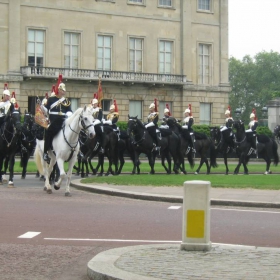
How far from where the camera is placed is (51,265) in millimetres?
10531

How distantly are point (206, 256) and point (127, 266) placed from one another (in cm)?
118

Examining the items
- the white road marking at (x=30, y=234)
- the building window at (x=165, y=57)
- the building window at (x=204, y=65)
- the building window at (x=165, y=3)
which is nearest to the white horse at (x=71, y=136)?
the white road marking at (x=30, y=234)

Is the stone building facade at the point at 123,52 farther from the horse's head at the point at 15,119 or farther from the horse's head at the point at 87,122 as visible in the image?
→ the horse's head at the point at 87,122

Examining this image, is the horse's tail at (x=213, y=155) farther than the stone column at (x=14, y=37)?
No

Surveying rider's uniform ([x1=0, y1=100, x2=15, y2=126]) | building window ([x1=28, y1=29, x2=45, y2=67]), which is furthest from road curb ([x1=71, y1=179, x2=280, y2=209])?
building window ([x1=28, y1=29, x2=45, y2=67])

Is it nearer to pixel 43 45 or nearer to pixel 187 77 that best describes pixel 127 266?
pixel 43 45

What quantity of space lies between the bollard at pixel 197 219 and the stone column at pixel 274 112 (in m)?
45.4

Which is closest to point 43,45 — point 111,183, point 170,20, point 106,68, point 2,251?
point 106,68

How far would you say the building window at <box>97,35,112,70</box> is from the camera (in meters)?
65.0

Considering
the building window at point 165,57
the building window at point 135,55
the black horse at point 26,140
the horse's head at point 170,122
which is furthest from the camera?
the building window at point 165,57

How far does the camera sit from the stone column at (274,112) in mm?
55469

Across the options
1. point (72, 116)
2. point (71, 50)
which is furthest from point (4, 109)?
point (71, 50)

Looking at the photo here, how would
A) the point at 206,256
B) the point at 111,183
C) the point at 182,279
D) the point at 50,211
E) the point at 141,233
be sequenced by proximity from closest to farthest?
the point at 182,279
the point at 206,256
the point at 141,233
the point at 50,211
the point at 111,183

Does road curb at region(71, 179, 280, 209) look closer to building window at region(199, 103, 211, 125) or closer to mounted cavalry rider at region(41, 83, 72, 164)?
mounted cavalry rider at region(41, 83, 72, 164)
